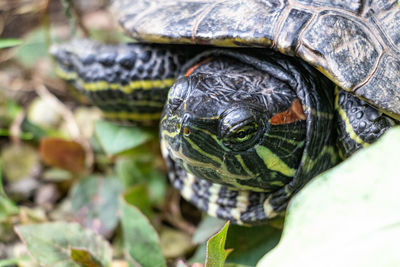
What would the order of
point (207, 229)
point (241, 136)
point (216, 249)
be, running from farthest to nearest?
point (207, 229) < point (241, 136) < point (216, 249)

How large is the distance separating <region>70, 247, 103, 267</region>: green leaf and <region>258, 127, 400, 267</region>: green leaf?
0.69 meters

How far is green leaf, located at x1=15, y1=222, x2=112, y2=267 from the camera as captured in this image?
56.9 inches

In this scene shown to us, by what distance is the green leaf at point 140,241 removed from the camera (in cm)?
143

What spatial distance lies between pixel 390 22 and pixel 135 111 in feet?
3.28

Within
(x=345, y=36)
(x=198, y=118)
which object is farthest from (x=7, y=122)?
(x=345, y=36)

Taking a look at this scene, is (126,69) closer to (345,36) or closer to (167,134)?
(167,134)

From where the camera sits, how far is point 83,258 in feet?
4.64

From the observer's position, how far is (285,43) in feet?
4.28

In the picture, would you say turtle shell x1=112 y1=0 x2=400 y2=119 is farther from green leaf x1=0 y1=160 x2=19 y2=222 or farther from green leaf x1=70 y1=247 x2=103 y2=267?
green leaf x1=0 y1=160 x2=19 y2=222

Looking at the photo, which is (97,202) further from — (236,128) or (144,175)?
(236,128)

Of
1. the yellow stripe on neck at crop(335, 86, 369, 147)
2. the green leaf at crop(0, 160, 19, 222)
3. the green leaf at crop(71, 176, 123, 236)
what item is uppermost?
the yellow stripe on neck at crop(335, 86, 369, 147)

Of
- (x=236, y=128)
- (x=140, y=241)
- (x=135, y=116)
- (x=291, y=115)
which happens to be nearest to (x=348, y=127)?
(x=291, y=115)

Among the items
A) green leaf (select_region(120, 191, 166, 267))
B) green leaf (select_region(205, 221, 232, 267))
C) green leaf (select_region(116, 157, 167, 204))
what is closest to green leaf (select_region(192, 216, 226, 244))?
green leaf (select_region(120, 191, 166, 267))

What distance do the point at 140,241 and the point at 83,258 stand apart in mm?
188
